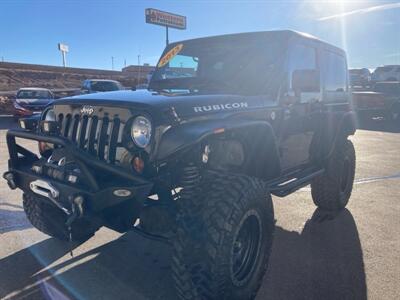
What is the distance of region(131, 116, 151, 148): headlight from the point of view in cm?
257

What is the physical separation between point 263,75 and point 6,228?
321 centimetres

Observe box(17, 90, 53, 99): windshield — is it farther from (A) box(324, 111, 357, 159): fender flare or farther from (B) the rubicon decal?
(B) the rubicon decal

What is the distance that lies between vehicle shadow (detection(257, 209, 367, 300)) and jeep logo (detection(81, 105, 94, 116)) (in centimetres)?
192

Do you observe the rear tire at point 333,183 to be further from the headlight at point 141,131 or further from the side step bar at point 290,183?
the headlight at point 141,131

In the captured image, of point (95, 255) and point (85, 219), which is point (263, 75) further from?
point (95, 255)

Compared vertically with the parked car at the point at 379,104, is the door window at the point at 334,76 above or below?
above

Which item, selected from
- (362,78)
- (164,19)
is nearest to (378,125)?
(362,78)

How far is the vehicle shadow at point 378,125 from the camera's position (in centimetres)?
1470

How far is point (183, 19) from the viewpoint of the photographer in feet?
117

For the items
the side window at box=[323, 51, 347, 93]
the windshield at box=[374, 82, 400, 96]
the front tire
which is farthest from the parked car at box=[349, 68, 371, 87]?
the front tire

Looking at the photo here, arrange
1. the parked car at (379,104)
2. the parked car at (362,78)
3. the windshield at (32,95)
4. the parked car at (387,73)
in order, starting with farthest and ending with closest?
the parked car at (362,78) < the parked car at (387,73) < the parked car at (379,104) < the windshield at (32,95)

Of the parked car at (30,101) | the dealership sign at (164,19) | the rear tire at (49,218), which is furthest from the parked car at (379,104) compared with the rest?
the dealership sign at (164,19)

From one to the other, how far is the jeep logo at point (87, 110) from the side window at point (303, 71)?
1.79 m

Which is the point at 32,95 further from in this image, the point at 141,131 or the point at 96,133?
the point at 141,131
